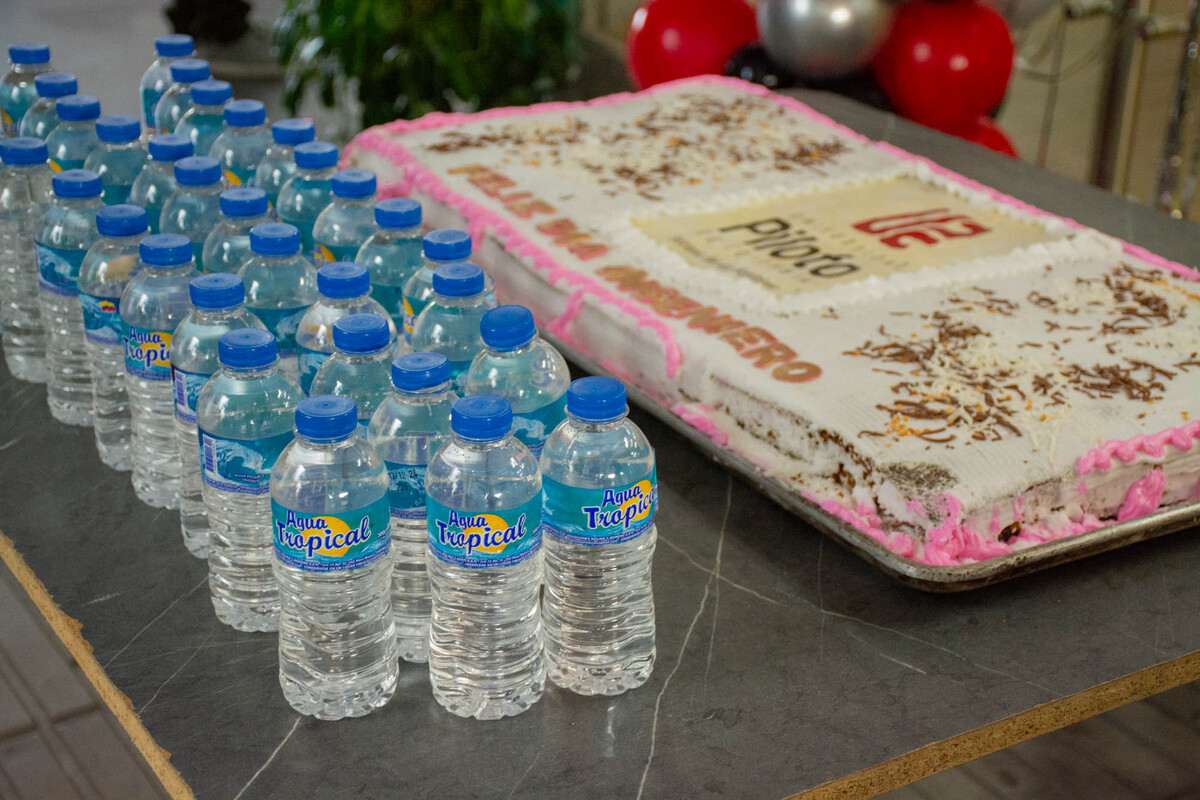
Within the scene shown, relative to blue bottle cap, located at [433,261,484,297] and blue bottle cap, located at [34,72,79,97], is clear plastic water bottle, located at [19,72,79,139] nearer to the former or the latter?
blue bottle cap, located at [34,72,79,97]

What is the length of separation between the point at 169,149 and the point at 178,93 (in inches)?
14.8

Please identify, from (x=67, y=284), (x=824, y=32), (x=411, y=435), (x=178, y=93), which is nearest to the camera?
(x=411, y=435)

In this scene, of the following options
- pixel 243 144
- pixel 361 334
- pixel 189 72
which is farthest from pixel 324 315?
pixel 189 72

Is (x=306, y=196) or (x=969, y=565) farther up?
(x=306, y=196)

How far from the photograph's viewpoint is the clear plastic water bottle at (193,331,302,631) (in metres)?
→ 1.36

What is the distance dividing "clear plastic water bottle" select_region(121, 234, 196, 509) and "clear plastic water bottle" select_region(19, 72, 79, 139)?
63 centimetres

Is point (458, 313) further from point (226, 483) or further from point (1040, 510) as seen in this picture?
point (1040, 510)

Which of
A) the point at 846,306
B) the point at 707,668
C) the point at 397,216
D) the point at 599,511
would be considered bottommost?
the point at 707,668

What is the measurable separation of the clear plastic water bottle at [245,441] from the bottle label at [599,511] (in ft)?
0.95

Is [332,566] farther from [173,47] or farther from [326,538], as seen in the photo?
[173,47]

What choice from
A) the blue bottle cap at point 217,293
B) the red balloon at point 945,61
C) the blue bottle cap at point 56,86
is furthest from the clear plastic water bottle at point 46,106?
the red balloon at point 945,61

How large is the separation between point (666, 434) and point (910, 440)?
15.0 inches

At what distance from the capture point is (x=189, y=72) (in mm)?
2188

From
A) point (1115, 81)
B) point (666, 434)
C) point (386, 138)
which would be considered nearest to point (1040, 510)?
point (666, 434)
